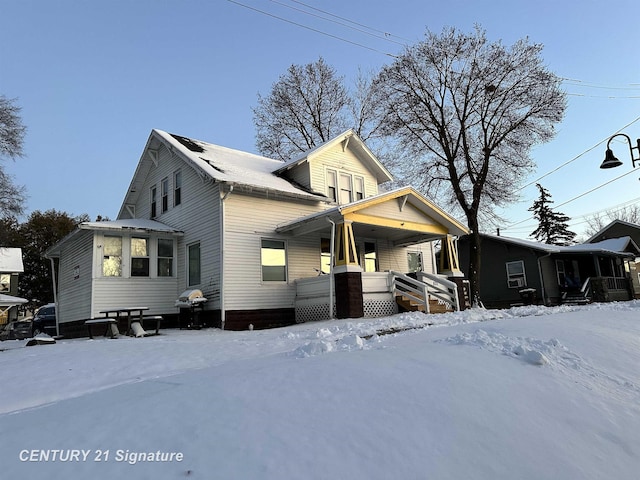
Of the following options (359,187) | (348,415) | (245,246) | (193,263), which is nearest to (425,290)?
(245,246)

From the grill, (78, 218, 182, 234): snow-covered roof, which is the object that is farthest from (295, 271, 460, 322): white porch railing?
(78, 218, 182, 234): snow-covered roof

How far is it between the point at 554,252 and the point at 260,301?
18520 millimetres

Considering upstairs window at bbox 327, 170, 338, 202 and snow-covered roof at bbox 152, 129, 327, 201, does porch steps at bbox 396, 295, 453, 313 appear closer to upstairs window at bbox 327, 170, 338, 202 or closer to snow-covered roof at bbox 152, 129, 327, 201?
snow-covered roof at bbox 152, 129, 327, 201

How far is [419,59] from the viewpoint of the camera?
22.3 meters

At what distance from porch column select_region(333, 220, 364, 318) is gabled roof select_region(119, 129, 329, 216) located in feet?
9.10

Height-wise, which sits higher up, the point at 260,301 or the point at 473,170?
the point at 473,170

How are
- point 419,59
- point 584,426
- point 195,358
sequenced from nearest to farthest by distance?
point 584,426, point 195,358, point 419,59

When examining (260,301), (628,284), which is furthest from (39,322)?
(628,284)

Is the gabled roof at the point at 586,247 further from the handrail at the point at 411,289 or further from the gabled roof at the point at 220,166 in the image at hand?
the gabled roof at the point at 220,166

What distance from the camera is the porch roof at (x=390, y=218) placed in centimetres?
1352

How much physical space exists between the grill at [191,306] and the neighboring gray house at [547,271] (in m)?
17.2

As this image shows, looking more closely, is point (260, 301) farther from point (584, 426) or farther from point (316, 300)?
point (584, 426)

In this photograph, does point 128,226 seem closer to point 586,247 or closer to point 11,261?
point 586,247

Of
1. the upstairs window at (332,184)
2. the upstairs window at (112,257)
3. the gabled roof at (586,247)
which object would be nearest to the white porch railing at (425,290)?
the upstairs window at (332,184)
